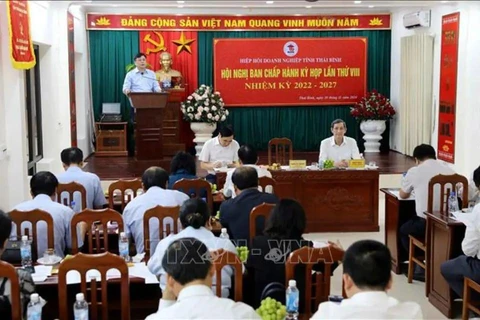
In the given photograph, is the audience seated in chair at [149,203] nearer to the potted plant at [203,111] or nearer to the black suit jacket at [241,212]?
the black suit jacket at [241,212]

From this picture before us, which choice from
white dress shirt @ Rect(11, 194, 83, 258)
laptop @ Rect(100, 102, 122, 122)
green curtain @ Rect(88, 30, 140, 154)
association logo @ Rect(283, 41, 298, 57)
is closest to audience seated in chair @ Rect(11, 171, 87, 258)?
white dress shirt @ Rect(11, 194, 83, 258)

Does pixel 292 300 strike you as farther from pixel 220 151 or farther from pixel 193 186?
pixel 220 151

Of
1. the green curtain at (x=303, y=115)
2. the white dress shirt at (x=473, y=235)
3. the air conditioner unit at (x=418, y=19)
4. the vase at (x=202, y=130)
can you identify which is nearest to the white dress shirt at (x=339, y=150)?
the white dress shirt at (x=473, y=235)

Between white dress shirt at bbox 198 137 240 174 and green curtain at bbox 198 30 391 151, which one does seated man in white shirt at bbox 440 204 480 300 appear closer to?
white dress shirt at bbox 198 137 240 174

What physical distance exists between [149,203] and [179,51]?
7.66m

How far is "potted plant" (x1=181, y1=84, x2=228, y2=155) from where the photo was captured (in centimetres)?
1102

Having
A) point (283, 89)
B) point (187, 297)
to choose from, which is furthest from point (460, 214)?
point (283, 89)

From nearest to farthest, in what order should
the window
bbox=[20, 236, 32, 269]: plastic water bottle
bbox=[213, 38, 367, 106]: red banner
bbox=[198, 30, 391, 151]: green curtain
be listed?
bbox=[20, 236, 32, 269]: plastic water bottle
the window
bbox=[213, 38, 367, 106]: red banner
bbox=[198, 30, 391, 151]: green curtain

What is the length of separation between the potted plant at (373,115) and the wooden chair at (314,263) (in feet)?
28.6

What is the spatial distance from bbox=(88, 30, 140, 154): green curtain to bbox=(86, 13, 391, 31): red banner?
18 centimetres

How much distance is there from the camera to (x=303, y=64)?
39.1 ft

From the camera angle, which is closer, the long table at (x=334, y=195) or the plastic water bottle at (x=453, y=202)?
the plastic water bottle at (x=453, y=202)

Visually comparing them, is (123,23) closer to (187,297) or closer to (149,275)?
(149,275)

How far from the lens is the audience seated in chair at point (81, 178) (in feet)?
17.5
